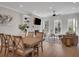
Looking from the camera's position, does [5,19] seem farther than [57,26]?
No

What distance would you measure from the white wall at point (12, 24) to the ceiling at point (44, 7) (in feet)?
0.35

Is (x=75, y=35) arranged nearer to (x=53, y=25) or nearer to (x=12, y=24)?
(x=53, y=25)

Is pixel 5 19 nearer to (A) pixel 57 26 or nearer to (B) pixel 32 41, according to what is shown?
(B) pixel 32 41

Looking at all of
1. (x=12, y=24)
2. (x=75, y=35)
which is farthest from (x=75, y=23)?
(x=12, y=24)

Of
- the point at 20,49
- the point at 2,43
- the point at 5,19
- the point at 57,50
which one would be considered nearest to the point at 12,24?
the point at 5,19

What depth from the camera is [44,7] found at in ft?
9.02

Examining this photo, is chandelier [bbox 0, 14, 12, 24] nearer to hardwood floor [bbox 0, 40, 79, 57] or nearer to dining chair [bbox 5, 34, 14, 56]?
dining chair [bbox 5, 34, 14, 56]

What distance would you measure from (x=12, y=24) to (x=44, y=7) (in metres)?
0.77

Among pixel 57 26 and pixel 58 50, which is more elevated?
pixel 57 26

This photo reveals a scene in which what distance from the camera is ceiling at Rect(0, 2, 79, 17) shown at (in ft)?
8.77

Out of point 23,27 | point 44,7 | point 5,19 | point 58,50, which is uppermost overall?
point 44,7

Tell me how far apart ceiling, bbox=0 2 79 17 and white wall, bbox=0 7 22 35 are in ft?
0.35

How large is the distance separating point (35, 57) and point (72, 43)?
33.2 inches

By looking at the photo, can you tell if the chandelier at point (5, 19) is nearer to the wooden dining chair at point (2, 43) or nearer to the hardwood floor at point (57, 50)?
the wooden dining chair at point (2, 43)
